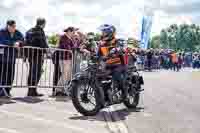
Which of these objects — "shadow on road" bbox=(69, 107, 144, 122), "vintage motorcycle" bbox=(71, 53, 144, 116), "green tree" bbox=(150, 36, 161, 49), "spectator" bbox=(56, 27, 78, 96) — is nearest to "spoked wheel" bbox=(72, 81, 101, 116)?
"vintage motorcycle" bbox=(71, 53, 144, 116)

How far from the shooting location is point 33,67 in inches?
461

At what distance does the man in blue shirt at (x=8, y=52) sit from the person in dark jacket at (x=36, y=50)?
16.6 inches

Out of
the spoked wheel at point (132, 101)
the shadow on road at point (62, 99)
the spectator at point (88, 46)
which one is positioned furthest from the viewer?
the spectator at point (88, 46)

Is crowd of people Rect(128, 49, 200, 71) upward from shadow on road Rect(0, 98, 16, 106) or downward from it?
upward

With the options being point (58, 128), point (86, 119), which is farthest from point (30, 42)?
point (58, 128)

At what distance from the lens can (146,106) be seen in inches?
433

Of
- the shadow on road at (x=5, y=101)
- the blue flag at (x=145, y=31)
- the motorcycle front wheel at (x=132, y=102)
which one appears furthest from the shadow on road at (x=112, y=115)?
the blue flag at (x=145, y=31)

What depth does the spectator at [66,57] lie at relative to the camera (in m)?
12.2

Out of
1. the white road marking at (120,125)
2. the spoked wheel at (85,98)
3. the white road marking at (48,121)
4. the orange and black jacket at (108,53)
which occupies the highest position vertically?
the orange and black jacket at (108,53)

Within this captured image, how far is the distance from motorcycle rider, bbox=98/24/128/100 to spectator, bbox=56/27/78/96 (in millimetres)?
2574

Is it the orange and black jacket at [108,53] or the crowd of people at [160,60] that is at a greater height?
the orange and black jacket at [108,53]

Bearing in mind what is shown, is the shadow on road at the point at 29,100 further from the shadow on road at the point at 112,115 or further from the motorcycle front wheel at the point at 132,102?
the motorcycle front wheel at the point at 132,102

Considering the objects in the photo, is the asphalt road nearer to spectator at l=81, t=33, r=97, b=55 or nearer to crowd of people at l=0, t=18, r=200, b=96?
crowd of people at l=0, t=18, r=200, b=96

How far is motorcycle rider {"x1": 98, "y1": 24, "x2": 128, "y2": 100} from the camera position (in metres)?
9.55
